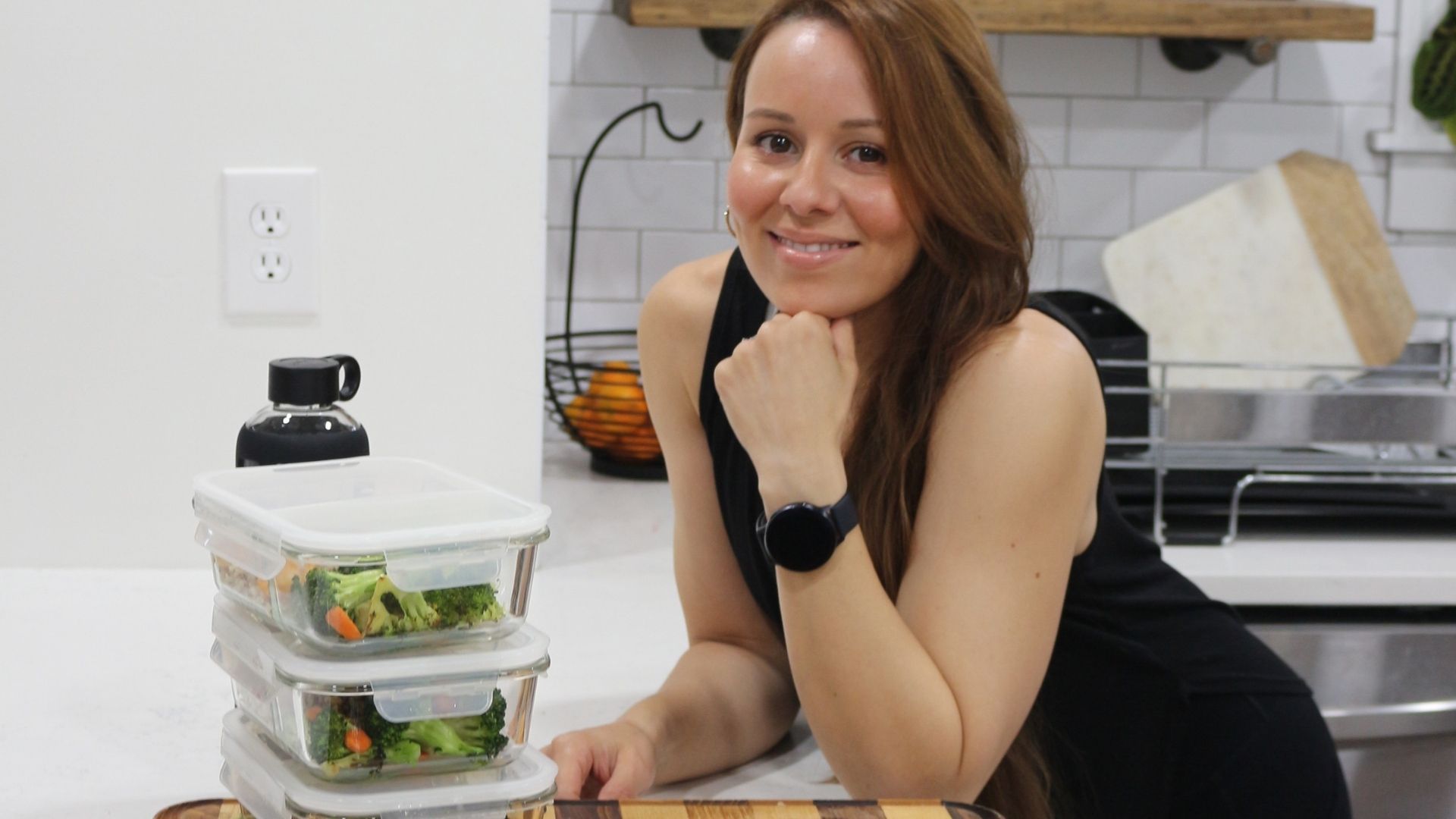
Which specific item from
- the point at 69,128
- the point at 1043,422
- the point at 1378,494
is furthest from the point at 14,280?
the point at 1378,494

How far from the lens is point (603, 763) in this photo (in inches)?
41.2

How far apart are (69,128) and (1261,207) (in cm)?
174

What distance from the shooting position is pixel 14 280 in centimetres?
143

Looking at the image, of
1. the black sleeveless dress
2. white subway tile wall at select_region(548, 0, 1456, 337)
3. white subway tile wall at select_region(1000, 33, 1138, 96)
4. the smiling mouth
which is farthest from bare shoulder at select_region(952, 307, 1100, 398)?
white subway tile wall at select_region(1000, 33, 1138, 96)

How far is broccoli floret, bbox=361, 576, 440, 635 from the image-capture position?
0.68 m

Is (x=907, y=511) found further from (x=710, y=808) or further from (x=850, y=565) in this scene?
(x=710, y=808)

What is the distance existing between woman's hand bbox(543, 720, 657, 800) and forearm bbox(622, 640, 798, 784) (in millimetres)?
23

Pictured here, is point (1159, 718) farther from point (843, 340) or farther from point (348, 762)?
point (348, 762)

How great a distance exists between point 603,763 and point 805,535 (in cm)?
21

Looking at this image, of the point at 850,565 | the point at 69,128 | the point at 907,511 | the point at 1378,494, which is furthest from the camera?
the point at 1378,494

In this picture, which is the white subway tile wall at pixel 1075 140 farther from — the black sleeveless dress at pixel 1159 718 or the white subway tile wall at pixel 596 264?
the black sleeveless dress at pixel 1159 718

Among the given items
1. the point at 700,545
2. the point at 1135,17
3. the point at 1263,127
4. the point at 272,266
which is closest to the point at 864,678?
the point at 700,545

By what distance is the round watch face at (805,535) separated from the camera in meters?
1.03

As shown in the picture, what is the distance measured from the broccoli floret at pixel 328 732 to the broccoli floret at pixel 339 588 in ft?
0.15
